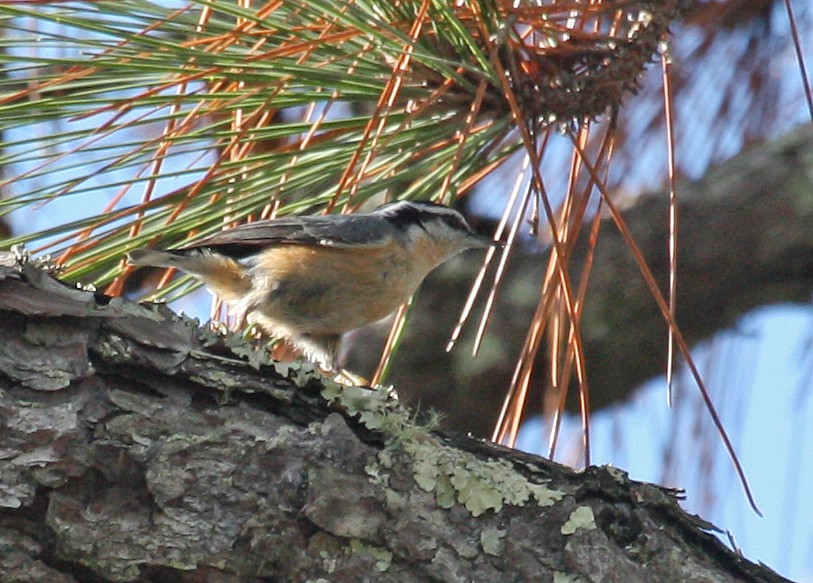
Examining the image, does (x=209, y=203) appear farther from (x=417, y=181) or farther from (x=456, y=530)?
(x=456, y=530)

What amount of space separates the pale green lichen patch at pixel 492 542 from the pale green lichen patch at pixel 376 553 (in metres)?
0.13

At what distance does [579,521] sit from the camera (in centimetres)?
161

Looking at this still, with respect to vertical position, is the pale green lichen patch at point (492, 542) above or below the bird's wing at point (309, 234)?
below

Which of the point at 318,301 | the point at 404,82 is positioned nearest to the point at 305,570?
the point at 404,82

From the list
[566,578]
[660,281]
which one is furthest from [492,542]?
[660,281]

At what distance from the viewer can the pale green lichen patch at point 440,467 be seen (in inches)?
63.6

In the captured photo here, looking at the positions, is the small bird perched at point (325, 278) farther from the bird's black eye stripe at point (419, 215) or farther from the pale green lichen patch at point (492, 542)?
the pale green lichen patch at point (492, 542)

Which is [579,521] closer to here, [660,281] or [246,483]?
[246,483]

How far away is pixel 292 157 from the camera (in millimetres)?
1970

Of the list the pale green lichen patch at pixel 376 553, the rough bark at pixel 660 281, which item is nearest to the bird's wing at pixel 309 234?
the rough bark at pixel 660 281

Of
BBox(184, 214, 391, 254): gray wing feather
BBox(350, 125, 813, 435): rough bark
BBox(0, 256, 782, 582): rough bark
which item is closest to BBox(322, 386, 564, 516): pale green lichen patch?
BBox(0, 256, 782, 582): rough bark

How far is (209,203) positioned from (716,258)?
1.60 meters

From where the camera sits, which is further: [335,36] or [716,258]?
[716,258]

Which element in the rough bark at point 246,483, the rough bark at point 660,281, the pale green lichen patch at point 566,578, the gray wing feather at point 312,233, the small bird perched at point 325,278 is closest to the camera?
the rough bark at point 246,483
